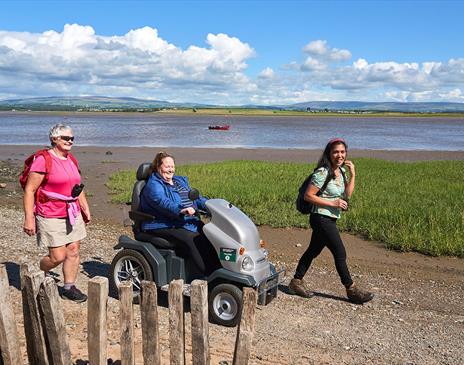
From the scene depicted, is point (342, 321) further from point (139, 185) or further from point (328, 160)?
point (139, 185)

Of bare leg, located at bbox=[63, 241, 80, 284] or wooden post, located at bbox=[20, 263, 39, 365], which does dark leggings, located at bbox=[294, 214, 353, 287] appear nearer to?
bare leg, located at bbox=[63, 241, 80, 284]

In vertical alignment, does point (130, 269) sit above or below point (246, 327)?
below

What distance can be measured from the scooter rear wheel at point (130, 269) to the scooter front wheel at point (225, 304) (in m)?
0.88

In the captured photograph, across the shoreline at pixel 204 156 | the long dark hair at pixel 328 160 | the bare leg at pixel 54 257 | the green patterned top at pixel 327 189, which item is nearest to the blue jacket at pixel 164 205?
the bare leg at pixel 54 257

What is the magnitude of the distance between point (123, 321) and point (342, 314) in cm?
362

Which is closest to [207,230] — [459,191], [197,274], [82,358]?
[197,274]

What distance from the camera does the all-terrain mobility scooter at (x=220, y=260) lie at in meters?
5.79

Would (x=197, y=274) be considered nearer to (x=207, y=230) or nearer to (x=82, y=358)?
(x=207, y=230)

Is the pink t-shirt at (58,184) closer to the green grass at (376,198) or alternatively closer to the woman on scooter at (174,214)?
the woman on scooter at (174,214)

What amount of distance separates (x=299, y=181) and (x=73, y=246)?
12.0m

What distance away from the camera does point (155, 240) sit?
637 cm

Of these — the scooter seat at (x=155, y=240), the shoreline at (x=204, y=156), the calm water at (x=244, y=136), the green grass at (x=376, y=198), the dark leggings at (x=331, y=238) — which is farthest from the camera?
the calm water at (x=244, y=136)

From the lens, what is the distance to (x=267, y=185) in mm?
15836

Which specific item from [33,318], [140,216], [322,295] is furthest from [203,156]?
[33,318]
